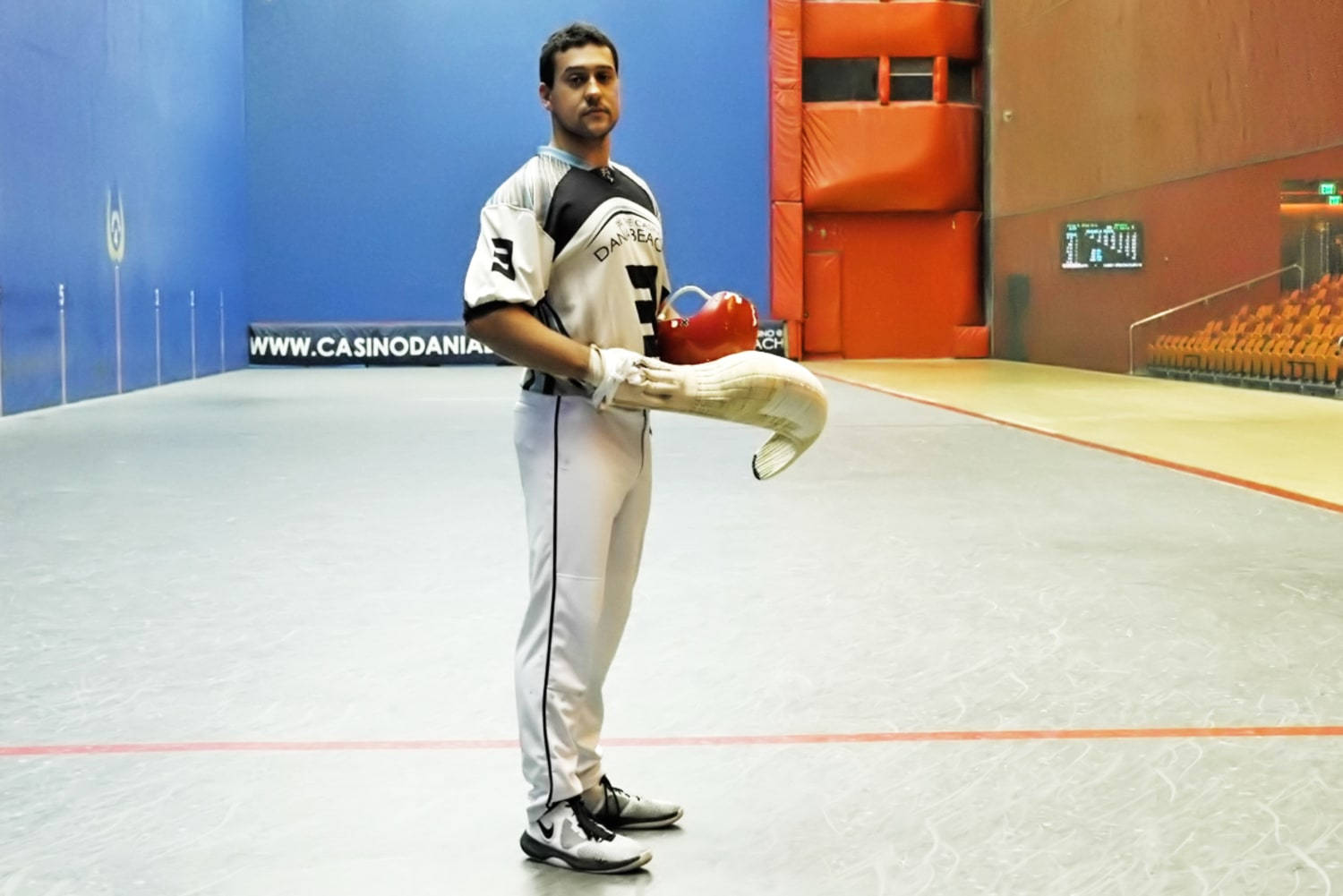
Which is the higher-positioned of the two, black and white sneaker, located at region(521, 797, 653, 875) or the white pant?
the white pant

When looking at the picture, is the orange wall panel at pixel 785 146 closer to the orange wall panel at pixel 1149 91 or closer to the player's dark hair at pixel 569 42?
the orange wall panel at pixel 1149 91

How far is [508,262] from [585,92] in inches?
14.6

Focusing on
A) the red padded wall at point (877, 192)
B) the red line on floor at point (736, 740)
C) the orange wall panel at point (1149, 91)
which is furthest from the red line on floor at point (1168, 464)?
the red padded wall at point (877, 192)

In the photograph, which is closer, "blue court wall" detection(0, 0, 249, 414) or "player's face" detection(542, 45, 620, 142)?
"player's face" detection(542, 45, 620, 142)

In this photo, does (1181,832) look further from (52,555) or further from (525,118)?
(525,118)

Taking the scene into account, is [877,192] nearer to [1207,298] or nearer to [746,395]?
[1207,298]

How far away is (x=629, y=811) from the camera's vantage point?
322 centimetres

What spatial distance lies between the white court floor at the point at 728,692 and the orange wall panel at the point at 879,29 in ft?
63.7

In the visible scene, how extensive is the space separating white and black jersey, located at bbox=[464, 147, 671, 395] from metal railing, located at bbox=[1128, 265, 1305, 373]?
17176 mm

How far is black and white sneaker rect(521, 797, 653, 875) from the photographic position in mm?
2971

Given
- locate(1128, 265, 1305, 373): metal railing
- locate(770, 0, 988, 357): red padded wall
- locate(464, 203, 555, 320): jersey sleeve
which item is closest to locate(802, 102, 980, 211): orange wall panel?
locate(770, 0, 988, 357): red padded wall

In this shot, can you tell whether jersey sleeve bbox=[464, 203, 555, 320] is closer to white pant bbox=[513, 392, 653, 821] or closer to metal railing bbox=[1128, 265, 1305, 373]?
white pant bbox=[513, 392, 653, 821]

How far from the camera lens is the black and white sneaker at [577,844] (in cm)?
297

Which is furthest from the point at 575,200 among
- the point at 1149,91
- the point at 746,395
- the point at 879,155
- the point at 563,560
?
the point at 879,155
